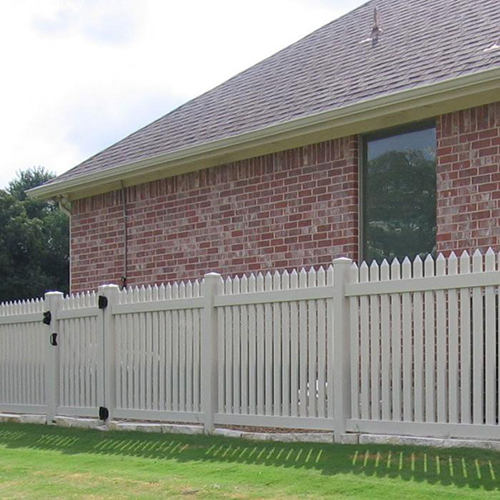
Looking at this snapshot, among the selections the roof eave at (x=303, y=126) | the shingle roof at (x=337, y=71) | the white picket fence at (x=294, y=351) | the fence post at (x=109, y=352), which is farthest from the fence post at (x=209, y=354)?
the shingle roof at (x=337, y=71)

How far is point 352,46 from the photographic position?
45.0 feet

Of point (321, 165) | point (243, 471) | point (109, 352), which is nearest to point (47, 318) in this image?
point (109, 352)

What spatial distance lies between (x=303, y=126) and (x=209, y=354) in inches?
115

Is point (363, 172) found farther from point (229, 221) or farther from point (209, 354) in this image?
point (209, 354)

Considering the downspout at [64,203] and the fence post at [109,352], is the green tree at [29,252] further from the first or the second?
the fence post at [109,352]

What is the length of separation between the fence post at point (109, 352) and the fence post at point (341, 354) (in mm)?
3374

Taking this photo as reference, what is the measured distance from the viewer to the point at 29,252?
147 feet

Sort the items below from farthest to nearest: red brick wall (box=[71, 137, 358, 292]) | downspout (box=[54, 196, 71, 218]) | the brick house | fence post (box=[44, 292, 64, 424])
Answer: downspout (box=[54, 196, 71, 218]) < fence post (box=[44, 292, 64, 424]) < red brick wall (box=[71, 137, 358, 292]) < the brick house

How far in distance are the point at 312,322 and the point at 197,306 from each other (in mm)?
1608

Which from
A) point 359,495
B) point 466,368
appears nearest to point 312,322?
point 466,368

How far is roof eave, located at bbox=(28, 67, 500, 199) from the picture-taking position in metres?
9.50

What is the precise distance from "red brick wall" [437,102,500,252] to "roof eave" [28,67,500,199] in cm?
34

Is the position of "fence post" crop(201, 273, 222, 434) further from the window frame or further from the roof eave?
the roof eave

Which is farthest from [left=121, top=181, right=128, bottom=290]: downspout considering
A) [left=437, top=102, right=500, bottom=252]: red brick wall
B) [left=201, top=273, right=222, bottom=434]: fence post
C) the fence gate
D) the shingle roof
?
[left=437, top=102, right=500, bottom=252]: red brick wall
